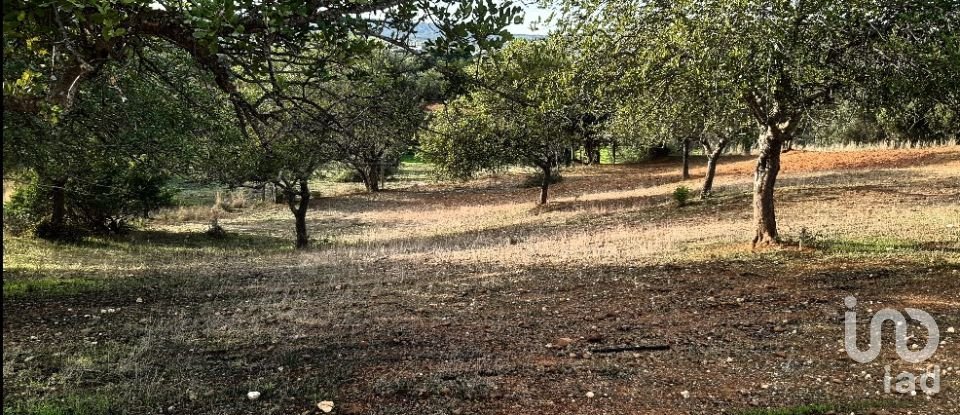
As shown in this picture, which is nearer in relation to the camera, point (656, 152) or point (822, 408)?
point (822, 408)

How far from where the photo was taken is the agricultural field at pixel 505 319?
17.6ft

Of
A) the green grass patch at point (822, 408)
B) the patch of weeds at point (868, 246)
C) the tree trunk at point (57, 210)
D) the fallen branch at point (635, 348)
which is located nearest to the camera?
the green grass patch at point (822, 408)

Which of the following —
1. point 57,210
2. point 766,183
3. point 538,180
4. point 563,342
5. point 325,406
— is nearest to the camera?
point 325,406

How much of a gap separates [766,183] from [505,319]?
693 cm

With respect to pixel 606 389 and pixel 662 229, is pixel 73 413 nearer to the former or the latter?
pixel 606 389

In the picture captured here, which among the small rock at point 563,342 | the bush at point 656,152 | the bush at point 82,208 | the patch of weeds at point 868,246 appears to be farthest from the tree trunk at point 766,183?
the bush at point 656,152

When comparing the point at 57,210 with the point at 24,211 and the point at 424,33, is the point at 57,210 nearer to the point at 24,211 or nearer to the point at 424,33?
the point at 24,211

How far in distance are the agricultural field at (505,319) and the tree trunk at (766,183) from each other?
15.9 inches

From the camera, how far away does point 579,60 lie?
10.7m

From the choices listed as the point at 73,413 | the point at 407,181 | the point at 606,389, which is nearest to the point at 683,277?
the point at 606,389

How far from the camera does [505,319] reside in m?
8.22

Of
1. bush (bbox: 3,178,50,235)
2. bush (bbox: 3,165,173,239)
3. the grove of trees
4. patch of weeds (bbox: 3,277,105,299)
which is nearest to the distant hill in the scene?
the grove of trees

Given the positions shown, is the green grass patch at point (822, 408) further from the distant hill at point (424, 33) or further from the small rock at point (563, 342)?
the distant hill at point (424, 33)

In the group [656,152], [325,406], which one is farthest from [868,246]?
[656,152]
